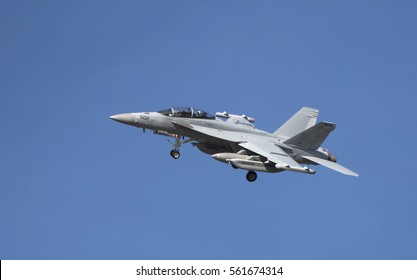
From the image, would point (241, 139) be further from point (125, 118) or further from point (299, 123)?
Answer: point (125, 118)

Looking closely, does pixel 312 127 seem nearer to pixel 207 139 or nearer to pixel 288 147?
pixel 288 147

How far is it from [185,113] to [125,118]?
10.4 feet

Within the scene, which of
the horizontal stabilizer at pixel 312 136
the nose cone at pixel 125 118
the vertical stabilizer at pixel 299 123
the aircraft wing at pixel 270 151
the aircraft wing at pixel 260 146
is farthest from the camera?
the vertical stabilizer at pixel 299 123

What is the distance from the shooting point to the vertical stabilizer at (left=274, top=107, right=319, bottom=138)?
49812 mm

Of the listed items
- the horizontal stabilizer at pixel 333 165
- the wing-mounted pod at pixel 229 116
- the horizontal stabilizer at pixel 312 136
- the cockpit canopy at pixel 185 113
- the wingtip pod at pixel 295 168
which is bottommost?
the wingtip pod at pixel 295 168

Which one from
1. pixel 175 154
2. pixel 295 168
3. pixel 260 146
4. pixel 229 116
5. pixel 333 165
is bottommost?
pixel 295 168

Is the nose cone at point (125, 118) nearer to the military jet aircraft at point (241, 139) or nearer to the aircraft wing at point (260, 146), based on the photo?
the military jet aircraft at point (241, 139)

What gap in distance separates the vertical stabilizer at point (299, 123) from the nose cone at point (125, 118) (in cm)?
834

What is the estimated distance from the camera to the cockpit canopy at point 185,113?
152ft

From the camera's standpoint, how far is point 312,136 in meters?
47.7

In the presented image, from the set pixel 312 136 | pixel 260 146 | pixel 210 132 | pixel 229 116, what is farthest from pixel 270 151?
pixel 229 116

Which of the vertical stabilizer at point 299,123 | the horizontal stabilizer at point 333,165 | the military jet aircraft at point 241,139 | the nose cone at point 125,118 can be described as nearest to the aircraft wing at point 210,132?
the military jet aircraft at point 241,139

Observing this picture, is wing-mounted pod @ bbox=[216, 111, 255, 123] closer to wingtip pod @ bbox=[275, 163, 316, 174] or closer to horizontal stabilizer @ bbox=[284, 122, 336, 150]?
horizontal stabilizer @ bbox=[284, 122, 336, 150]
